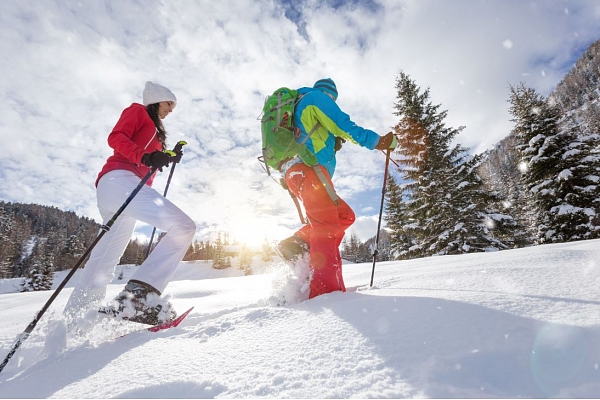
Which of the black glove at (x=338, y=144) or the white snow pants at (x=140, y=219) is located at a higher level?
the black glove at (x=338, y=144)

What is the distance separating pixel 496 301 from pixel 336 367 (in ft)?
3.30

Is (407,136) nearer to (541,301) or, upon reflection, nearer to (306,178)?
(306,178)

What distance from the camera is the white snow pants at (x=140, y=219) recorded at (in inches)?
100

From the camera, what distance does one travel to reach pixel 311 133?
3.04m

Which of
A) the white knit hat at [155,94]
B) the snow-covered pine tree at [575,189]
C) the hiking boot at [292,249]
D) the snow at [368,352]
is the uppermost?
the snow-covered pine tree at [575,189]

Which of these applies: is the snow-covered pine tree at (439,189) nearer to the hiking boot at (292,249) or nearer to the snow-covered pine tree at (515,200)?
the snow-covered pine tree at (515,200)

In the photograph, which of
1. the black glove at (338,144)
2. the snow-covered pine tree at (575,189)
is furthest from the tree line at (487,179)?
the black glove at (338,144)

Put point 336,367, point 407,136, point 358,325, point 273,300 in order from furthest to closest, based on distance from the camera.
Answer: point 407,136
point 273,300
point 358,325
point 336,367

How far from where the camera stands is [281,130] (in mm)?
3062

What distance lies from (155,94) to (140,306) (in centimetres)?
213

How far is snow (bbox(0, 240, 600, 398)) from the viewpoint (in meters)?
0.99

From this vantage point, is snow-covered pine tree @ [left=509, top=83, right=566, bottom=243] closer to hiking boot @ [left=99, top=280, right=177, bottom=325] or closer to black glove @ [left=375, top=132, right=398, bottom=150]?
black glove @ [left=375, top=132, right=398, bottom=150]

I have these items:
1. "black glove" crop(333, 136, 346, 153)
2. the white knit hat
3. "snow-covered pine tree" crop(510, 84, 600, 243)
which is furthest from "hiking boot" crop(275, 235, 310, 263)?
"snow-covered pine tree" crop(510, 84, 600, 243)

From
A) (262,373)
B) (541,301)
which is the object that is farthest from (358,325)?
(541,301)
